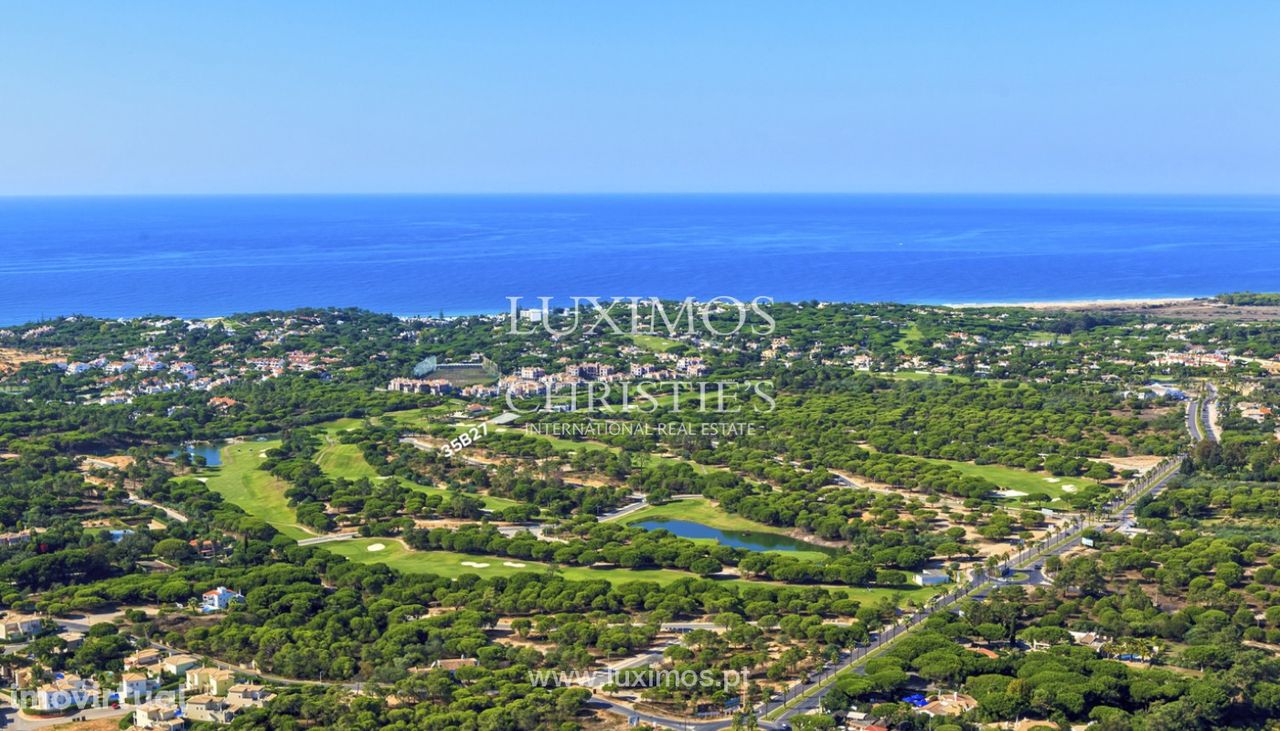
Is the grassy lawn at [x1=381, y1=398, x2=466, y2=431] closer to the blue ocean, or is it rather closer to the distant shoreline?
the blue ocean

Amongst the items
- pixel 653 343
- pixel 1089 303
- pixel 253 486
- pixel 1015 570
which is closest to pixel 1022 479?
pixel 1015 570

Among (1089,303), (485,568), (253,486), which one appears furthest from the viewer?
(1089,303)

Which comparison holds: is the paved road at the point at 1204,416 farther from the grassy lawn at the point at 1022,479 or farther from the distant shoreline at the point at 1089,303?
the distant shoreline at the point at 1089,303

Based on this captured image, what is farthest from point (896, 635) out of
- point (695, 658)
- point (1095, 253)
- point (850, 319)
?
point (1095, 253)

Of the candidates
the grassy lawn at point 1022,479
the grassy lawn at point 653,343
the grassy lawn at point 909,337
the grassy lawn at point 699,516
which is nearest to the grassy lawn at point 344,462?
the grassy lawn at point 699,516

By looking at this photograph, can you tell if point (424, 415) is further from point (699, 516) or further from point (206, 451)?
point (699, 516)

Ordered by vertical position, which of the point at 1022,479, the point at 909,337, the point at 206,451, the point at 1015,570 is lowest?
the point at 206,451
